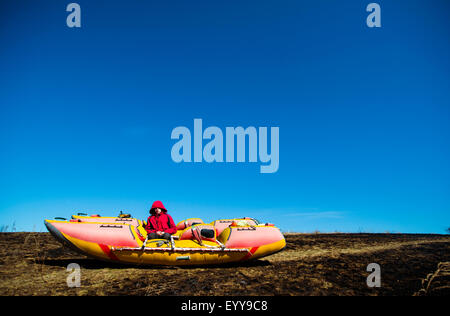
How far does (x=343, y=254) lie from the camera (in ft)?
32.6

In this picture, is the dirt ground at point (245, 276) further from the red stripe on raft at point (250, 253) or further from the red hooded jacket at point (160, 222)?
the red hooded jacket at point (160, 222)

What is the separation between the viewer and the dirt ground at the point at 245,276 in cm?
564

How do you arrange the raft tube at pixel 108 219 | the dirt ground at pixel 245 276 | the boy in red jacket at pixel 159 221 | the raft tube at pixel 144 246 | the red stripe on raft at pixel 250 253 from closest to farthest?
the dirt ground at pixel 245 276, the raft tube at pixel 144 246, the red stripe on raft at pixel 250 253, the boy in red jacket at pixel 159 221, the raft tube at pixel 108 219

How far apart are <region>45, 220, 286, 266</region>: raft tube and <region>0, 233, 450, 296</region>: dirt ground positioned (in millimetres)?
296

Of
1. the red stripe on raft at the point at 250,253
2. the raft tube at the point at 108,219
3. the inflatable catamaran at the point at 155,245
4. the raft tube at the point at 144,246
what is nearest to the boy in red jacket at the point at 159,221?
the inflatable catamaran at the point at 155,245

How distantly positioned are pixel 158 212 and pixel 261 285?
523 cm

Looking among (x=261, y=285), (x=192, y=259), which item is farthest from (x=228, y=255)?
(x=261, y=285)

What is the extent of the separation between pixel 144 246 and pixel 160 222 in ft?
7.34

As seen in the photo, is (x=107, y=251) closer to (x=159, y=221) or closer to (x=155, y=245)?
(x=155, y=245)

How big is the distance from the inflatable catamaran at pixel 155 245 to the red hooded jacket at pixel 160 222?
4.54ft

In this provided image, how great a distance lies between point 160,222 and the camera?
9.94 meters

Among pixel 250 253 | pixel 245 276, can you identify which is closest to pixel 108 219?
pixel 250 253
